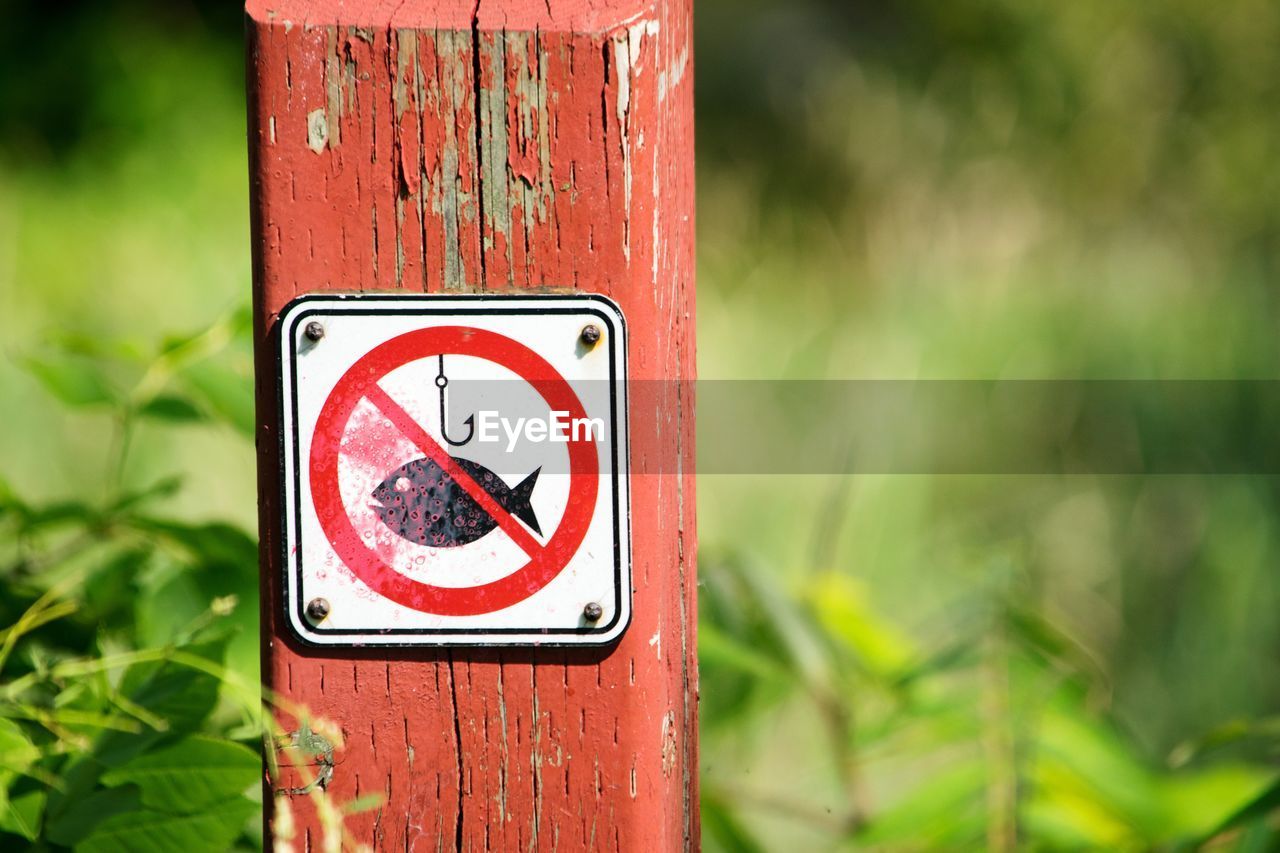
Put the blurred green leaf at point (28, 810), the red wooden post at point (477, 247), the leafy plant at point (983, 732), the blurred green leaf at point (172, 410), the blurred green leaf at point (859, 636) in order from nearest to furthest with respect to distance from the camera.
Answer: the red wooden post at point (477, 247)
the blurred green leaf at point (28, 810)
the blurred green leaf at point (172, 410)
the leafy plant at point (983, 732)
the blurred green leaf at point (859, 636)

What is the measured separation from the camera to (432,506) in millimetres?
755

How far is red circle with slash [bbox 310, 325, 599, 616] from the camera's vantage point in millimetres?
750

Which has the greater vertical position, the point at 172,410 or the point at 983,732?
the point at 172,410

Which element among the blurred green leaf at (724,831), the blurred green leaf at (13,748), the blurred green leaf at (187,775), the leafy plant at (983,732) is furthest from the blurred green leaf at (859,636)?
the blurred green leaf at (13,748)

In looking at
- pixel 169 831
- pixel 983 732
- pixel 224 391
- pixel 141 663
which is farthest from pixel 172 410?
pixel 983 732

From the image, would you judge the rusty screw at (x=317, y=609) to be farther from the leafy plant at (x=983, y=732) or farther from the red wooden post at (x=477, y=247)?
the leafy plant at (x=983, y=732)

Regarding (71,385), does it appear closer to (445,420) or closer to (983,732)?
(445,420)

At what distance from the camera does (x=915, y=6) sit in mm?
7000

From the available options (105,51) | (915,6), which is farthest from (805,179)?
(105,51)

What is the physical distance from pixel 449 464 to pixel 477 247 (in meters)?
0.14

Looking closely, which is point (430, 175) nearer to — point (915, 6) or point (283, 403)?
point (283, 403)

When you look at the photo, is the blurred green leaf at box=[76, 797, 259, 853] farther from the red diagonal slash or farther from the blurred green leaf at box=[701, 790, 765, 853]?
the blurred green leaf at box=[701, 790, 765, 853]

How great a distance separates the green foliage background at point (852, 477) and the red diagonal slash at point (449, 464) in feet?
0.77

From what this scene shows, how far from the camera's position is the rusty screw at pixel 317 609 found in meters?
0.76
